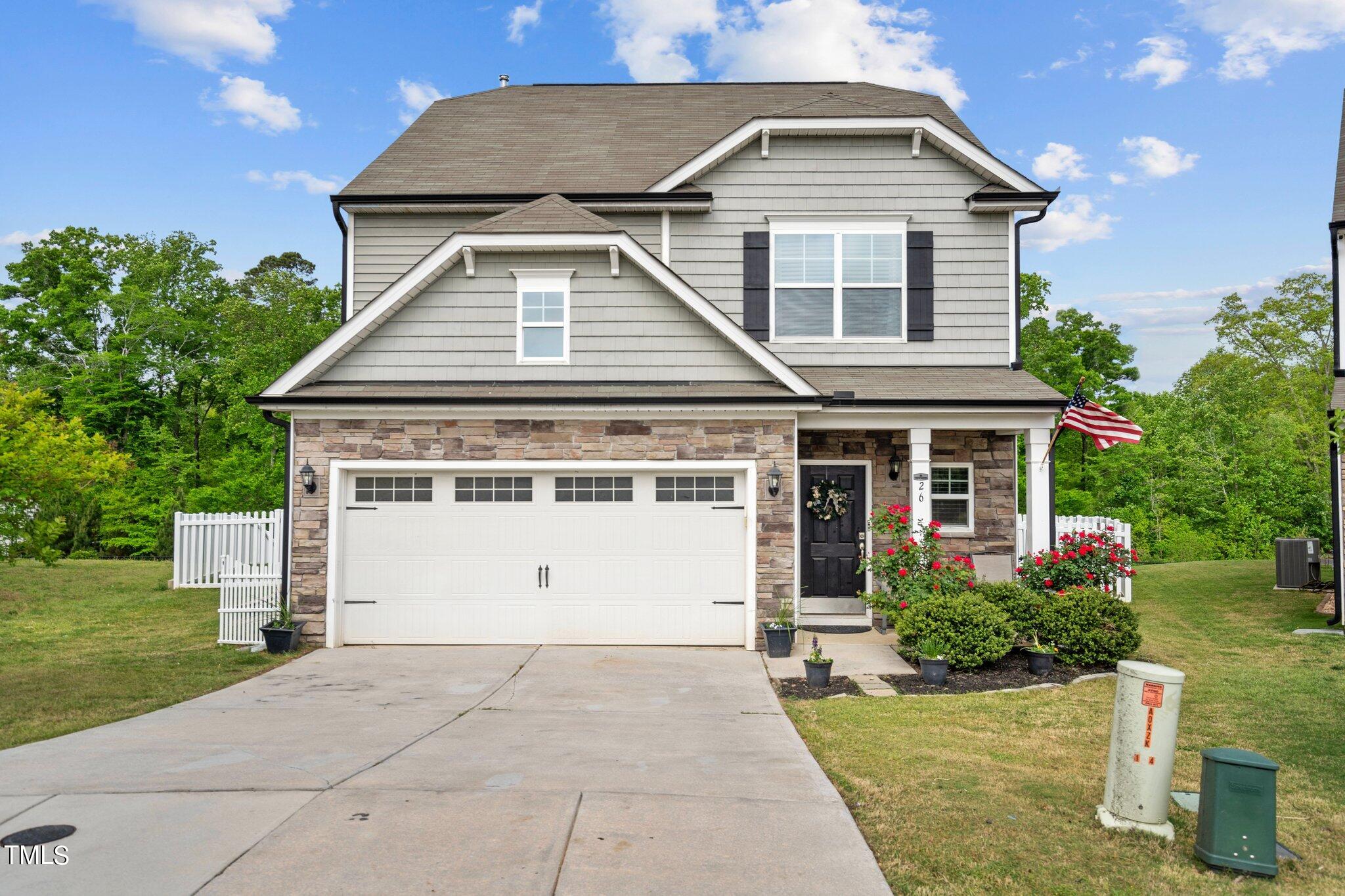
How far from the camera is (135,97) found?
25.6 meters

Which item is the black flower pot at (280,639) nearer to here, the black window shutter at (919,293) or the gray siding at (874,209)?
the gray siding at (874,209)

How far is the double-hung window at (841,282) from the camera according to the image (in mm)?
12664

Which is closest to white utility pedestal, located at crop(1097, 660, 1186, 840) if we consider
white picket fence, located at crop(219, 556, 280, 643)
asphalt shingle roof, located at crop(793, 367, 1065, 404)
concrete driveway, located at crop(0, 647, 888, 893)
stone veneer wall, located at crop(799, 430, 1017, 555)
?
concrete driveway, located at crop(0, 647, 888, 893)

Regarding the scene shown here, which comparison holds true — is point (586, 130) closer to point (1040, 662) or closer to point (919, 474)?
point (919, 474)

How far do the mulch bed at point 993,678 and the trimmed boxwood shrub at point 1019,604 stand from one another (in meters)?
0.40

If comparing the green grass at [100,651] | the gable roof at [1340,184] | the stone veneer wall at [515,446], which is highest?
the gable roof at [1340,184]

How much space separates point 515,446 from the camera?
10.8m

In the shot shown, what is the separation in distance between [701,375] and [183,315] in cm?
2919

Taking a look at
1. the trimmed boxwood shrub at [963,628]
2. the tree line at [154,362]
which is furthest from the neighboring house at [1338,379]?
the tree line at [154,362]

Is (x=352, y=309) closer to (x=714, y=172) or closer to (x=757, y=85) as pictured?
(x=714, y=172)

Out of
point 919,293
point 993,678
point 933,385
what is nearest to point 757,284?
point 919,293

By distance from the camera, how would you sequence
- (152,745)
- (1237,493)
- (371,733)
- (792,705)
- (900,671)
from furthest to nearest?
(1237,493)
(900,671)
(792,705)
(371,733)
(152,745)

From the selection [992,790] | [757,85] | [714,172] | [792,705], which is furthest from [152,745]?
[757,85]

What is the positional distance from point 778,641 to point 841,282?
561 cm
